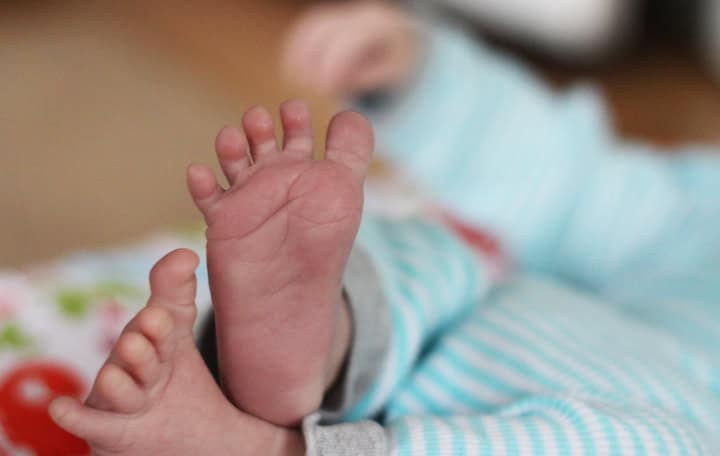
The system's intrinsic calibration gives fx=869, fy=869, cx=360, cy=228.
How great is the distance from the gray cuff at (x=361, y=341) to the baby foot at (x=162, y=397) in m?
0.06

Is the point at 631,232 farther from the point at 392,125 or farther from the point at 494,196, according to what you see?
the point at 392,125

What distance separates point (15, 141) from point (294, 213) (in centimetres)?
73

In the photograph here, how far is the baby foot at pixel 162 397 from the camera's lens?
0.28 m

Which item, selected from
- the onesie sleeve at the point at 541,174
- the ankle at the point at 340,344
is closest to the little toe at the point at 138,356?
the ankle at the point at 340,344

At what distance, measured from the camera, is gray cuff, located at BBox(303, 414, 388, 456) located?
33 centimetres

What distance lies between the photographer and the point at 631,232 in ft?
2.39

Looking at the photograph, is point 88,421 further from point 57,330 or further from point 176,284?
point 57,330

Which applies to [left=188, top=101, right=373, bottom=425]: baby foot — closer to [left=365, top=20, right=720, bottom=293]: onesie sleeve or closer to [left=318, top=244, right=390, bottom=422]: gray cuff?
[left=318, top=244, right=390, bottom=422]: gray cuff

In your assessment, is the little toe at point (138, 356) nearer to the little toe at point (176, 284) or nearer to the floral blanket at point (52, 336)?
the little toe at point (176, 284)

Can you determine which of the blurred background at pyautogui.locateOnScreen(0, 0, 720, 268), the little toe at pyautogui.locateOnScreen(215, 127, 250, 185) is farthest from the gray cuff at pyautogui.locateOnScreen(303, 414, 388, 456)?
the blurred background at pyautogui.locateOnScreen(0, 0, 720, 268)

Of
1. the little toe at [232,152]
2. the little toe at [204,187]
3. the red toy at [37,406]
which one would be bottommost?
the red toy at [37,406]

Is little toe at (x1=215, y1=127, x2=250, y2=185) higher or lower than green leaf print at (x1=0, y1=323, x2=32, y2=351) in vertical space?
higher

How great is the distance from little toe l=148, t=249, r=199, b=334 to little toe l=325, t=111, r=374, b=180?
0.07m

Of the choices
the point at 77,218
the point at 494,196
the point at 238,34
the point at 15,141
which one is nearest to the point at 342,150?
the point at 494,196
